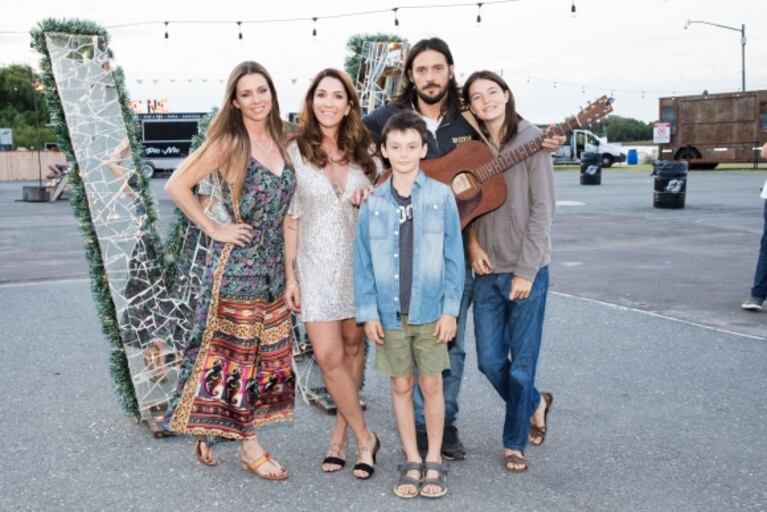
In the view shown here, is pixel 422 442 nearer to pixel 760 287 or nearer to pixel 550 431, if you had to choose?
pixel 550 431

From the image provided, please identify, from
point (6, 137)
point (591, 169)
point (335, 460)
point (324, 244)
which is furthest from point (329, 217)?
point (6, 137)

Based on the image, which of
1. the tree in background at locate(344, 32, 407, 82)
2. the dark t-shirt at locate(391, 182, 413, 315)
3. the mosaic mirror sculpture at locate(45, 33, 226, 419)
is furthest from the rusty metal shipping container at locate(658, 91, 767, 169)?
the dark t-shirt at locate(391, 182, 413, 315)

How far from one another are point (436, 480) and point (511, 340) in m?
0.76

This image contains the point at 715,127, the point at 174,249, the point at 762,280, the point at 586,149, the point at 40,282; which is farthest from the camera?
the point at 586,149

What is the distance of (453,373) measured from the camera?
4.19 m

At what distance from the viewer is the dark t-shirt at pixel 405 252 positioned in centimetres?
375

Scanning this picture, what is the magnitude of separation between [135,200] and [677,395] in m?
3.36

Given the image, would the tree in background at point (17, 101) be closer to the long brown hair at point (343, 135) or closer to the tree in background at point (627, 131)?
the tree in background at point (627, 131)

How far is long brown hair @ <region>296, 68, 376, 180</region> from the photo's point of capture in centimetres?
392

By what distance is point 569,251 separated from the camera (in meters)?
11.8

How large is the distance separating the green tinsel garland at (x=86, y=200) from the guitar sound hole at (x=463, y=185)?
5.91 feet

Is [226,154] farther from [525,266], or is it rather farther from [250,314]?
[525,266]

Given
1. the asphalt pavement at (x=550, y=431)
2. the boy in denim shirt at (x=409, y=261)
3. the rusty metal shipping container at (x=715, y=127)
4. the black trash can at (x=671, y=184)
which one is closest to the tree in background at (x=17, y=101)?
the rusty metal shipping container at (x=715, y=127)

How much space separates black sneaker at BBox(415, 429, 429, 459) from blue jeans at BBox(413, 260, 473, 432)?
0.02 meters
